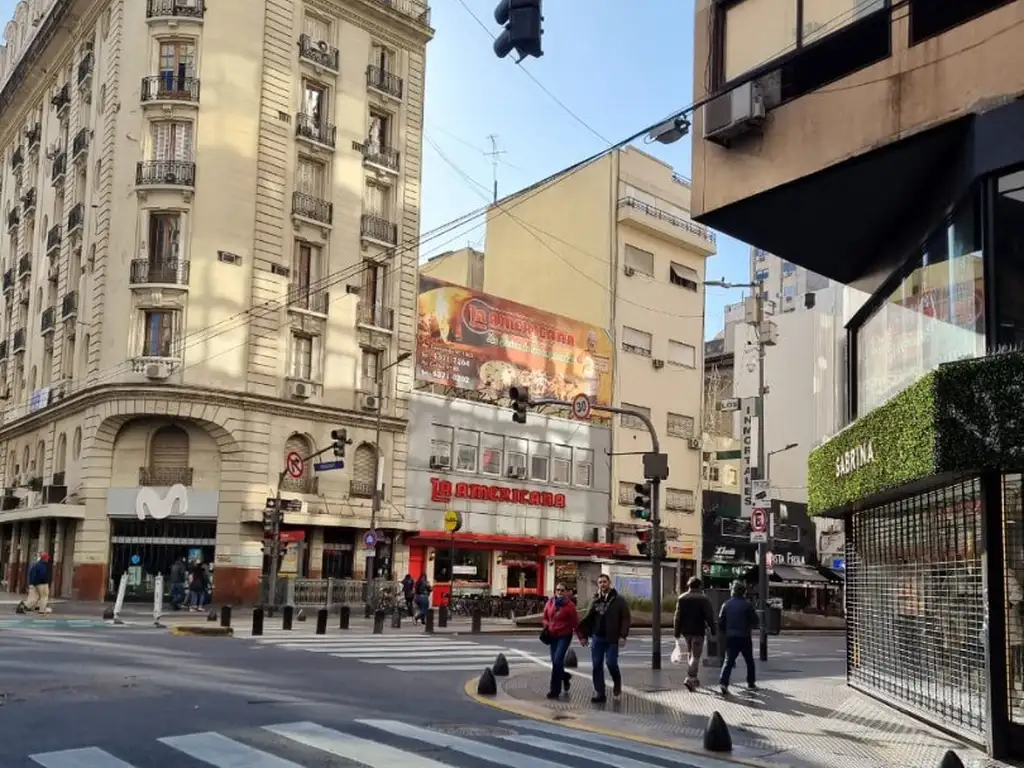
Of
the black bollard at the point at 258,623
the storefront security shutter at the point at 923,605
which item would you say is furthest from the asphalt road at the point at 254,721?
the black bollard at the point at 258,623

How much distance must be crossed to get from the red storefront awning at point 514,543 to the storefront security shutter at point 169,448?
914 centimetres

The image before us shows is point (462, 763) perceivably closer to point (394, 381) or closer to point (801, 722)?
point (801, 722)

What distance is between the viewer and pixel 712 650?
66.5 feet

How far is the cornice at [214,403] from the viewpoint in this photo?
124 ft

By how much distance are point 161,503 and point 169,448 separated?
10.4 ft

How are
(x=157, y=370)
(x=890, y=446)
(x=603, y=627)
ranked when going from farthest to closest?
(x=157, y=370)
(x=603, y=627)
(x=890, y=446)

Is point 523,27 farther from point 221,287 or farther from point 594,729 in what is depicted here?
point 221,287

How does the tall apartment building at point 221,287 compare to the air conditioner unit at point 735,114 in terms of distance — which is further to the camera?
the tall apartment building at point 221,287

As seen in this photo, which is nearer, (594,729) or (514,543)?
(594,729)

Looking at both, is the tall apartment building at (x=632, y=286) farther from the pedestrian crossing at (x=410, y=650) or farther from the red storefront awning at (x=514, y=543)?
the pedestrian crossing at (x=410, y=650)

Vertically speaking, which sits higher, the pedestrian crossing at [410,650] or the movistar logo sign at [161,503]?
the movistar logo sign at [161,503]

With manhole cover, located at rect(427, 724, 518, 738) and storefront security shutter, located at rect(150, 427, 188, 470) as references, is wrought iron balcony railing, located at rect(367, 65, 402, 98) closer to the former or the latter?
storefront security shutter, located at rect(150, 427, 188, 470)

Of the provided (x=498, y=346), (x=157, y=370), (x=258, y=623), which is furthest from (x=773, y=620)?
(x=498, y=346)

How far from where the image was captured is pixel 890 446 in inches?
509
